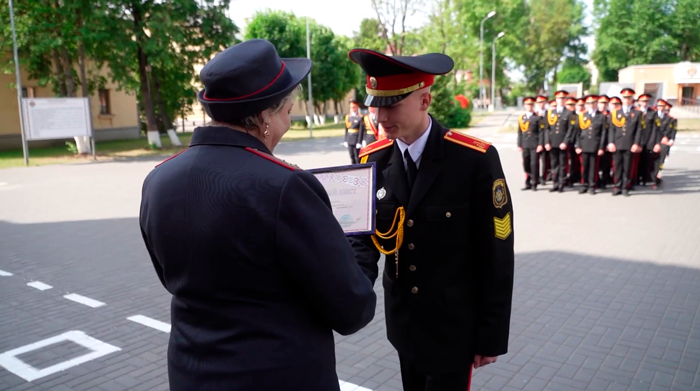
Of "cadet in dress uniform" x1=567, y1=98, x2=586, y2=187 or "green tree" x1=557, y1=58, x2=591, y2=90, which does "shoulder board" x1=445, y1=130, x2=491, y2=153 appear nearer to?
"cadet in dress uniform" x1=567, y1=98, x2=586, y2=187

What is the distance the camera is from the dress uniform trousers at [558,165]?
11875 mm

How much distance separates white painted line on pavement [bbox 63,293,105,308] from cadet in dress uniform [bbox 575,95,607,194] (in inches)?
381

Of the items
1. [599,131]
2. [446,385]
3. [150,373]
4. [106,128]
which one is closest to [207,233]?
[446,385]

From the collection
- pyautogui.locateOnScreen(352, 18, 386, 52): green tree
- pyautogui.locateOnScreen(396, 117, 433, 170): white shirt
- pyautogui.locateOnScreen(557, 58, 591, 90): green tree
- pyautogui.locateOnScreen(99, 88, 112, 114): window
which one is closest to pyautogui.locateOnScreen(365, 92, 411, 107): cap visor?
pyautogui.locateOnScreen(396, 117, 433, 170): white shirt

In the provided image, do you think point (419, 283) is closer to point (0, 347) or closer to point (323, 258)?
point (323, 258)

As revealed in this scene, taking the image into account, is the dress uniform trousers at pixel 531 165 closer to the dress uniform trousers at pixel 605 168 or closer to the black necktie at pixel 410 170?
the dress uniform trousers at pixel 605 168

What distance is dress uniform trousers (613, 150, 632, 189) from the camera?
37.0ft

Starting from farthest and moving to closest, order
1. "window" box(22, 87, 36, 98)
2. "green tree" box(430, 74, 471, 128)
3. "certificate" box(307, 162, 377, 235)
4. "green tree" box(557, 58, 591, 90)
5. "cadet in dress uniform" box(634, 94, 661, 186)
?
1. "green tree" box(557, 58, 591, 90)
2. "green tree" box(430, 74, 471, 128)
3. "window" box(22, 87, 36, 98)
4. "cadet in dress uniform" box(634, 94, 661, 186)
5. "certificate" box(307, 162, 377, 235)

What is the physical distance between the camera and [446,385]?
236cm

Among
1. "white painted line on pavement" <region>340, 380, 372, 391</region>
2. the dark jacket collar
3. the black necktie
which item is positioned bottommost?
"white painted line on pavement" <region>340, 380, 372, 391</region>

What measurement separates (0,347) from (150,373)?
1.55 meters

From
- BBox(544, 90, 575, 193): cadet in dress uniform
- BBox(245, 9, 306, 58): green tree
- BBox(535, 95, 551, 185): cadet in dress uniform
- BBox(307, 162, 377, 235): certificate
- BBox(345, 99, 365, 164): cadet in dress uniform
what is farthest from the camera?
BBox(245, 9, 306, 58): green tree

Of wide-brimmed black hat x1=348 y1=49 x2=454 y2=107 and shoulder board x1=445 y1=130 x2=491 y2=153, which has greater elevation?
wide-brimmed black hat x1=348 y1=49 x2=454 y2=107

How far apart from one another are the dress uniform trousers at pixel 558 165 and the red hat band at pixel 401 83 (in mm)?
10388
